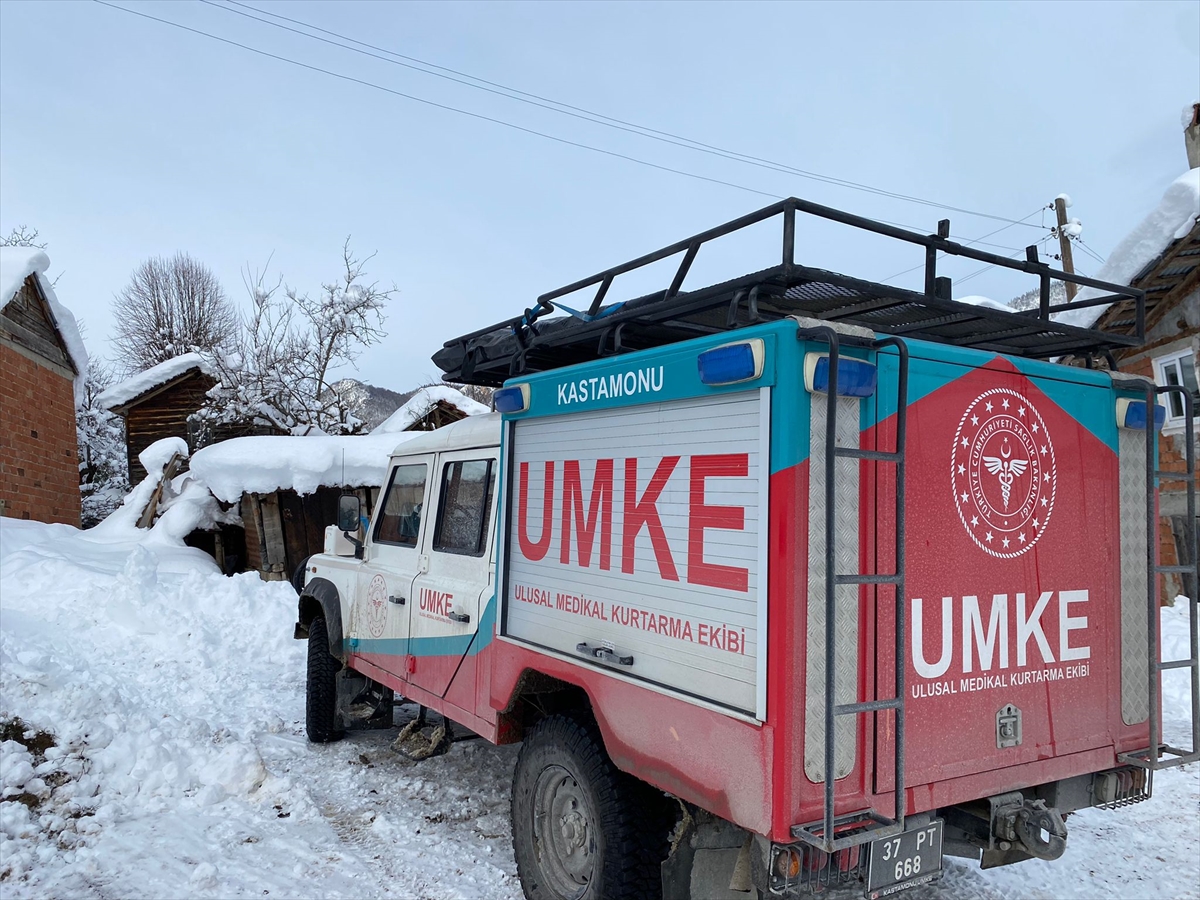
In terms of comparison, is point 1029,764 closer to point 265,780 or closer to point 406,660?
point 406,660

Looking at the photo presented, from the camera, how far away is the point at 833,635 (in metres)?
2.41

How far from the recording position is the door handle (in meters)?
3.09

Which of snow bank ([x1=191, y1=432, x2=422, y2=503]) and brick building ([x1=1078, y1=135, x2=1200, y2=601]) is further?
snow bank ([x1=191, y1=432, x2=422, y2=503])

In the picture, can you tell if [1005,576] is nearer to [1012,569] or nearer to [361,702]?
[1012,569]

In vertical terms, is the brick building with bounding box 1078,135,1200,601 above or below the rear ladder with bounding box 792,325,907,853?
above

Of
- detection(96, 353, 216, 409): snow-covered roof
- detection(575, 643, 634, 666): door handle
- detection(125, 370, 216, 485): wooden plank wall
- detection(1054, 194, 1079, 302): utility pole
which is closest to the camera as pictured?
detection(575, 643, 634, 666): door handle

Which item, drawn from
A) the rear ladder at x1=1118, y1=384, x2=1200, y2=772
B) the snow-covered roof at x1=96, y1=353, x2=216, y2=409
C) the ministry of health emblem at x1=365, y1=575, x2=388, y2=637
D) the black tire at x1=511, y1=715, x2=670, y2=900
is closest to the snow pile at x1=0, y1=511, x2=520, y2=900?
the black tire at x1=511, y1=715, x2=670, y2=900

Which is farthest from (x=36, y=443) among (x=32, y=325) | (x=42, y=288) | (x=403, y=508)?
(x=403, y=508)

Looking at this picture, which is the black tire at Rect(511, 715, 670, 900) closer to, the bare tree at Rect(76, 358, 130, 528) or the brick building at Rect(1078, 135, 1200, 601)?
the brick building at Rect(1078, 135, 1200, 601)

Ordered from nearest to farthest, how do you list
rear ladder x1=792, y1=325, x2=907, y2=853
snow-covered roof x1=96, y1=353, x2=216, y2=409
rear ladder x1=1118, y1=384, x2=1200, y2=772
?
rear ladder x1=792, y1=325, x2=907, y2=853 → rear ladder x1=1118, y1=384, x2=1200, y2=772 → snow-covered roof x1=96, y1=353, x2=216, y2=409

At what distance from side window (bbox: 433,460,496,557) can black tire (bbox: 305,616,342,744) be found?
1.98 meters

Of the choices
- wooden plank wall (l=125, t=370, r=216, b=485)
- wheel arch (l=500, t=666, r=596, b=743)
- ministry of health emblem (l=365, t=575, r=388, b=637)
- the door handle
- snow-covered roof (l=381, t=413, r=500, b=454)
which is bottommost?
wheel arch (l=500, t=666, r=596, b=743)

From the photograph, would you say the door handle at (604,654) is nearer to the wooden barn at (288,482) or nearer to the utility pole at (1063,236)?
the wooden barn at (288,482)

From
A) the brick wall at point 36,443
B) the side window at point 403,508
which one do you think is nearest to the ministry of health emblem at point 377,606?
the side window at point 403,508
